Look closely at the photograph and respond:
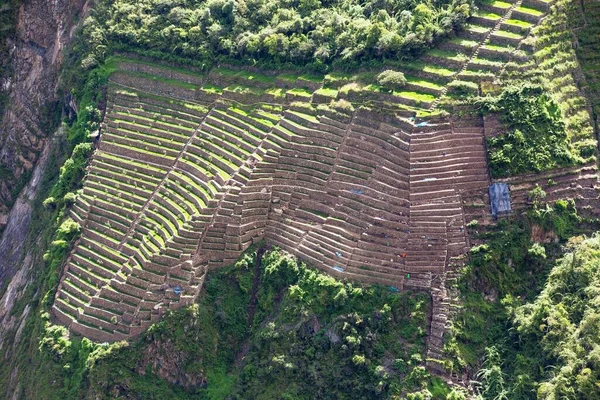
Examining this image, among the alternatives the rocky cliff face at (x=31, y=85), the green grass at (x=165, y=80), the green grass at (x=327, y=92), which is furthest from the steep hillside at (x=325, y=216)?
the rocky cliff face at (x=31, y=85)

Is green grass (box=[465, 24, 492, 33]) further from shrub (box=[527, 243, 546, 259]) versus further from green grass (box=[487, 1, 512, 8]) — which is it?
shrub (box=[527, 243, 546, 259])

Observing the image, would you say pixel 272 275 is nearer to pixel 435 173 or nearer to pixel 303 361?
pixel 303 361

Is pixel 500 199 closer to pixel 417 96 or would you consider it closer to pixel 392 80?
pixel 417 96

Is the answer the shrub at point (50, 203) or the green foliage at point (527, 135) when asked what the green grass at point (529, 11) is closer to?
the green foliage at point (527, 135)

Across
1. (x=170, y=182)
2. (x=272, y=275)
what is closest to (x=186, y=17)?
(x=170, y=182)

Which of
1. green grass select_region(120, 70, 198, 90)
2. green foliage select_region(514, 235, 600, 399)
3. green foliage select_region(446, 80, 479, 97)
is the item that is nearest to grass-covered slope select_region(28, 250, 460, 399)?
green foliage select_region(514, 235, 600, 399)

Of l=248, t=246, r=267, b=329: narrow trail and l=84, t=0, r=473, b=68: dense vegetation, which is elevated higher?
l=84, t=0, r=473, b=68: dense vegetation
